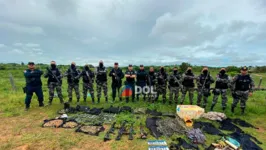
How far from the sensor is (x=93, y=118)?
22.4 feet

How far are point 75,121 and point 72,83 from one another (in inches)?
110

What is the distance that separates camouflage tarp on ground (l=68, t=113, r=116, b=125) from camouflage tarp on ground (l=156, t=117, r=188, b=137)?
210 cm

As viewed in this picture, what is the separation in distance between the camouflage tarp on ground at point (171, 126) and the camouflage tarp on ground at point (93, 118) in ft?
6.88

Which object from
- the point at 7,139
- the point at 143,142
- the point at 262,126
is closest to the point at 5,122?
the point at 7,139

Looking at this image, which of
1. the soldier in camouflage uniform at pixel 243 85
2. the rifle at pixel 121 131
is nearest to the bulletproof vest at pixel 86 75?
the rifle at pixel 121 131

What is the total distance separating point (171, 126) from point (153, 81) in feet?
11.4

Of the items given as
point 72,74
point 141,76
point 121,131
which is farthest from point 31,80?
point 141,76

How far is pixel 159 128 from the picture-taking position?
5.99 m

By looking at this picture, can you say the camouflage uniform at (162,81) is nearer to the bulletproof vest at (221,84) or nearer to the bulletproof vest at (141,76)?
the bulletproof vest at (141,76)

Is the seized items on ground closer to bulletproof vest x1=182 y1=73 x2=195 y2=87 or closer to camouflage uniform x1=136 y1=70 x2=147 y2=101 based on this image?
camouflage uniform x1=136 y1=70 x2=147 y2=101

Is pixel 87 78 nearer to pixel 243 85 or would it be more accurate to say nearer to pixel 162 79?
pixel 162 79

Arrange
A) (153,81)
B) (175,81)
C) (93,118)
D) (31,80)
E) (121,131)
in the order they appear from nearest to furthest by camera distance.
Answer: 1. (121,131)
2. (93,118)
3. (31,80)
4. (175,81)
5. (153,81)

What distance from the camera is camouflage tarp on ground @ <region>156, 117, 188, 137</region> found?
5.78 m

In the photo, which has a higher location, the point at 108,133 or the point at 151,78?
the point at 151,78
